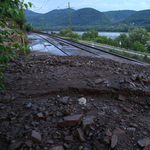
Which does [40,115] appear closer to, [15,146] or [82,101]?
[15,146]

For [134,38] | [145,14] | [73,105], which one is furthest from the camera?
[145,14]

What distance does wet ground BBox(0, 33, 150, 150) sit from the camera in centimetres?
282

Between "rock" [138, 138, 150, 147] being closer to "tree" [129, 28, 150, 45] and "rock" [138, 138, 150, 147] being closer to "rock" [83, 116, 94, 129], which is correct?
"rock" [83, 116, 94, 129]

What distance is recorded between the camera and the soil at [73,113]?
2.82 metres

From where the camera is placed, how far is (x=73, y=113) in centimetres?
362

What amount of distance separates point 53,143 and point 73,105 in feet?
4.22

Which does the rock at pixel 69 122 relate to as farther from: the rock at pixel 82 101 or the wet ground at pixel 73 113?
the rock at pixel 82 101

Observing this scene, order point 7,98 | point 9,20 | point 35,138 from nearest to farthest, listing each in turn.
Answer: point 9,20, point 35,138, point 7,98

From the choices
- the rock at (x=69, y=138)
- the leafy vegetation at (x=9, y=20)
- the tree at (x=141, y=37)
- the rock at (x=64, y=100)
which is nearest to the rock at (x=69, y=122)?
the rock at (x=69, y=138)

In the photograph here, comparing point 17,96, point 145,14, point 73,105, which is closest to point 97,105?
point 73,105

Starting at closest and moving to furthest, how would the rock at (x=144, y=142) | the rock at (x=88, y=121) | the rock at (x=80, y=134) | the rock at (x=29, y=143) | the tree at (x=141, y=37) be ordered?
the rock at (x=144, y=142)
the rock at (x=29, y=143)
the rock at (x=80, y=134)
the rock at (x=88, y=121)
the tree at (x=141, y=37)

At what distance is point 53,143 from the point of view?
2887 mm

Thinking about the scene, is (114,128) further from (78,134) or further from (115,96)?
(115,96)

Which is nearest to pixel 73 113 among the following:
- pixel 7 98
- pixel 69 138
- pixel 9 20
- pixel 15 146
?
pixel 69 138
